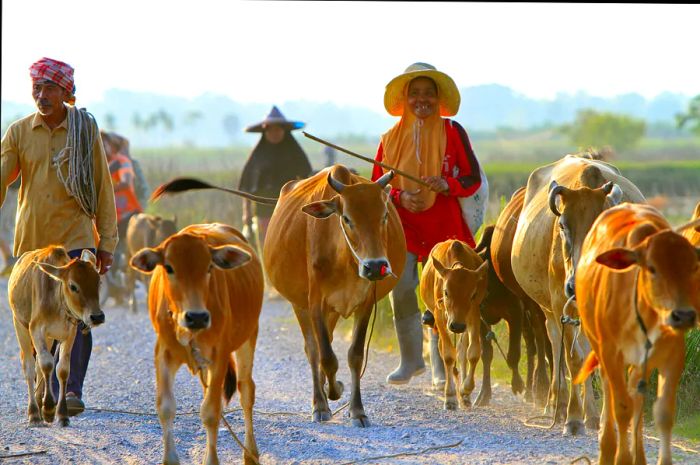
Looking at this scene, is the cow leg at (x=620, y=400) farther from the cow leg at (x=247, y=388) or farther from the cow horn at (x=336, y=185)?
the cow horn at (x=336, y=185)

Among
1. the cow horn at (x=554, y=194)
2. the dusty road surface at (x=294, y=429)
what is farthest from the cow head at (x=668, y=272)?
the cow horn at (x=554, y=194)

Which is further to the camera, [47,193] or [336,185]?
[47,193]

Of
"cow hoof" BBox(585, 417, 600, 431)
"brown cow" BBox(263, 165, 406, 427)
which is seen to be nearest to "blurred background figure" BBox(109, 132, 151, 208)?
"brown cow" BBox(263, 165, 406, 427)

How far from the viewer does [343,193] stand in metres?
10.0

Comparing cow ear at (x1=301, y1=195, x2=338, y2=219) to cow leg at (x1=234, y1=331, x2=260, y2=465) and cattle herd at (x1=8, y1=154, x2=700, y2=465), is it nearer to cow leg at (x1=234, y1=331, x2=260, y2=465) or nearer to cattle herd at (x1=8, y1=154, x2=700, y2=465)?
cattle herd at (x1=8, y1=154, x2=700, y2=465)

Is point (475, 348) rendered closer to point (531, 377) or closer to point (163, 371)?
point (531, 377)

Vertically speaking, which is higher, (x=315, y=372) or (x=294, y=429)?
(x=315, y=372)

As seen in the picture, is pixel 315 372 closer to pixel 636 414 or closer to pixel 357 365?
pixel 357 365

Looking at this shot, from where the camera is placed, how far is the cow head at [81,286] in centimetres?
992

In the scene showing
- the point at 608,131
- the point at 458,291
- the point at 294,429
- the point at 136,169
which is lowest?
the point at 294,429

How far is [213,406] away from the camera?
8328 mm

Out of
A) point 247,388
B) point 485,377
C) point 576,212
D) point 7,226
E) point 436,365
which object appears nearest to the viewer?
point 247,388

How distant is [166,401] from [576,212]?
9.87 feet

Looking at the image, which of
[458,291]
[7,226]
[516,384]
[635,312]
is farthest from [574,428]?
[7,226]
